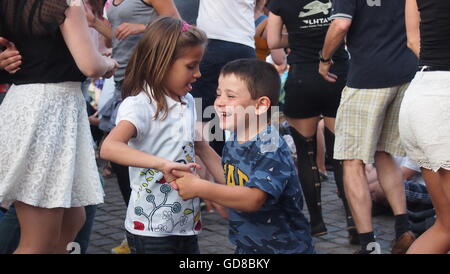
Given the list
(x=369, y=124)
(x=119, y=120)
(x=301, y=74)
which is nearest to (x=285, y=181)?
(x=119, y=120)

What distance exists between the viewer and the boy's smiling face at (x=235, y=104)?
3123 millimetres

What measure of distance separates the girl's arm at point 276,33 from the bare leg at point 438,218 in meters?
2.19

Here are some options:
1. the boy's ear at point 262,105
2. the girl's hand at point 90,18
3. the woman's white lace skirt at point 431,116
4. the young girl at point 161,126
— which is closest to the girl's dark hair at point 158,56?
the young girl at point 161,126

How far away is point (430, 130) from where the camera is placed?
139 inches

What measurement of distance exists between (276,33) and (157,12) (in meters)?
1.20

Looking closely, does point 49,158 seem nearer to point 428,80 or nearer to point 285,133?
point 428,80

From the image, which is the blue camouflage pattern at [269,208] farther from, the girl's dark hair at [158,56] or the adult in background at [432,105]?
the adult in background at [432,105]

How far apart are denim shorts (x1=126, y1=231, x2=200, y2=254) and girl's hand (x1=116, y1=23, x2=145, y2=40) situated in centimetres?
178

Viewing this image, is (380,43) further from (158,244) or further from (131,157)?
(131,157)

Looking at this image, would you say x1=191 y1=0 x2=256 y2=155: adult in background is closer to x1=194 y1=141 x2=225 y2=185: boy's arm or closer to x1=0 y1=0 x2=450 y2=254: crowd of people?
x1=0 y1=0 x2=450 y2=254: crowd of people

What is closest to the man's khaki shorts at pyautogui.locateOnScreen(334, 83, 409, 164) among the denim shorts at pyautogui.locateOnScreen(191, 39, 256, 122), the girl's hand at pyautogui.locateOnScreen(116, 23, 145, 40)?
the denim shorts at pyautogui.locateOnScreen(191, 39, 256, 122)

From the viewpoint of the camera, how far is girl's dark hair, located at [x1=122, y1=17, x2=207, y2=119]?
10.8 feet

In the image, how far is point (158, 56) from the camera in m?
3.32
